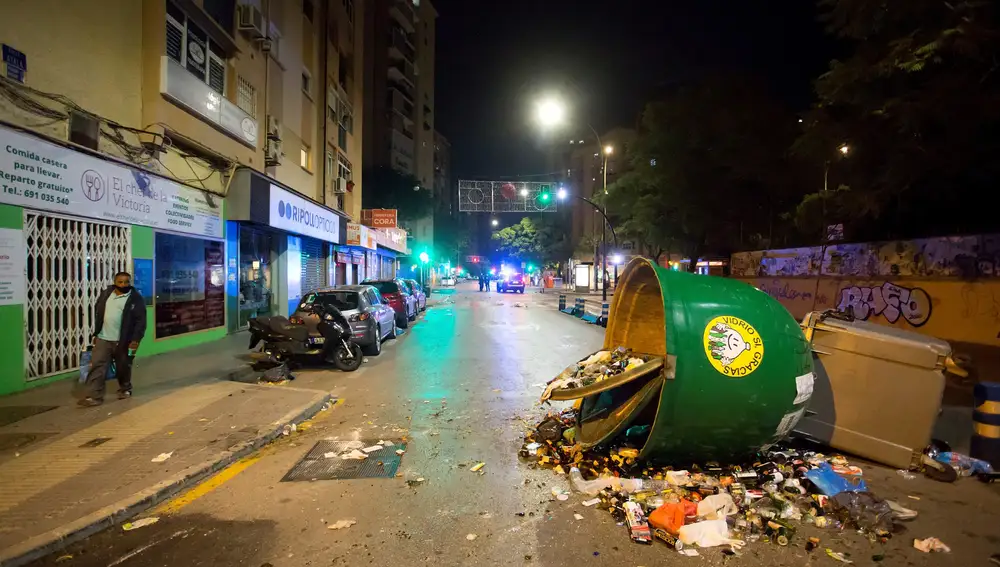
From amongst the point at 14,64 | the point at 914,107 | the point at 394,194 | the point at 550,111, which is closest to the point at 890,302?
the point at 914,107

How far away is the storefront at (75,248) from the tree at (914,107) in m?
14.7

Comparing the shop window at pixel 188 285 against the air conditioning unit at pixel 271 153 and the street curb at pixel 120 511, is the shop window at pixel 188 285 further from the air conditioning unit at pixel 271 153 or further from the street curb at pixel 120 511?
the street curb at pixel 120 511

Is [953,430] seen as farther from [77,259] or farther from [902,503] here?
[77,259]

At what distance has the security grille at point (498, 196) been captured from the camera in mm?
33281

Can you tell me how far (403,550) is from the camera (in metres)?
3.67

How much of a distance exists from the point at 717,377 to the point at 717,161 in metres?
21.4

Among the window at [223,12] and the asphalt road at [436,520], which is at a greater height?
the window at [223,12]

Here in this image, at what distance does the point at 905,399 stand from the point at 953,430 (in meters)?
2.19

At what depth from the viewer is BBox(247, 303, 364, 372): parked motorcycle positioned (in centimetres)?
1012

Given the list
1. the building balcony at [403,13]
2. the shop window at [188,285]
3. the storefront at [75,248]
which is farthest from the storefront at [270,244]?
the building balcony at [403,13]

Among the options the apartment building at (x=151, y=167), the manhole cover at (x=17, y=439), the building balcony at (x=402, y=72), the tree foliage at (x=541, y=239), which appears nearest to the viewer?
the manhole cover at (x=17, y=439)

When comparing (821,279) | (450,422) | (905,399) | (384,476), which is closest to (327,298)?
(450,422)

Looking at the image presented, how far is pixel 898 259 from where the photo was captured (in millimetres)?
15086

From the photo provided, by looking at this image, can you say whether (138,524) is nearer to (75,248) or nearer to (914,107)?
(75,248)
